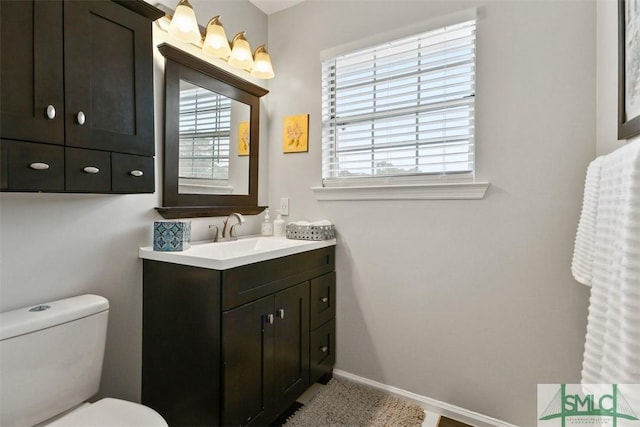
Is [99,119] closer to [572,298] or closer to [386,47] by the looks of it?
[386,47]

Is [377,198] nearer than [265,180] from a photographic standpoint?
Yes

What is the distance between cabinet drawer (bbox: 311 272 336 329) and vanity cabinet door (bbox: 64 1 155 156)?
115cm

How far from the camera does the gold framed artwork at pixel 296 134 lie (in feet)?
7.23

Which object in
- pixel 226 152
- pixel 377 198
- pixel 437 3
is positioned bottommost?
pixel 377 198

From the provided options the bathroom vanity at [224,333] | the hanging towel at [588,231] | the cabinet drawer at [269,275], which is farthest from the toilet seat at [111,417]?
the hanging towel at [588,231]

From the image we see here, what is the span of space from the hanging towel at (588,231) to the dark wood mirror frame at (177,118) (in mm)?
1782

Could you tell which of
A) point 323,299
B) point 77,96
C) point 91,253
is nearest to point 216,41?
point 77,96

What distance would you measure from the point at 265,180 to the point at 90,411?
1614 mm

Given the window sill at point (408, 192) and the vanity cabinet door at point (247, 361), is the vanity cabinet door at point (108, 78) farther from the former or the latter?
the window sill at point (408, 192)

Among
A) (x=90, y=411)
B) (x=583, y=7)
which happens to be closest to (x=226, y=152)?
(x=90, y=411)

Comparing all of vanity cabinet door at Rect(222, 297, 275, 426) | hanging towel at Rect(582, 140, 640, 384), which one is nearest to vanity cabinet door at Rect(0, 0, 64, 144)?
vanity cabinet door at Rect(222, 297, 275, 426)

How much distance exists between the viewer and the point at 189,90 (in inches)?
71.0

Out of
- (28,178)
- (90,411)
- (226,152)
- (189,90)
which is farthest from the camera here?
(226,152)

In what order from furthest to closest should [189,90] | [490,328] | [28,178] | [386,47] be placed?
[386,47]
[189,90]
[490,328]
[28,178]
